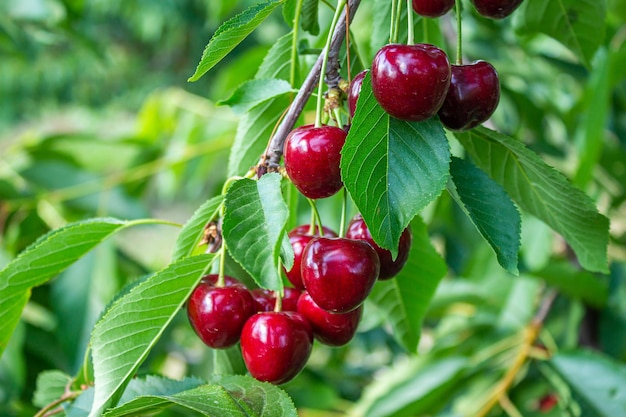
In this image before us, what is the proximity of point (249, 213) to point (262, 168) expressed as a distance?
2.6 inches

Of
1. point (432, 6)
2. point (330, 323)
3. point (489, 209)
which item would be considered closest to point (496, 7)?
point (432, 6)

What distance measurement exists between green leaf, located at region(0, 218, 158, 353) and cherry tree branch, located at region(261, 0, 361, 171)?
167 millimetres

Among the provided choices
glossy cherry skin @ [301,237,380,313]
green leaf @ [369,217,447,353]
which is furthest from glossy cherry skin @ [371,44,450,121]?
green leaf @ [369,217,447,353]

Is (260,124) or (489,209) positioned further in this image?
(260,124)

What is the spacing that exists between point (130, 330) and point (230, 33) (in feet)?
0.77

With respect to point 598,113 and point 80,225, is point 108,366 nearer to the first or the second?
point 80,225

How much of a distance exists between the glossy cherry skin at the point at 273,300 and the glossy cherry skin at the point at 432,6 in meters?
0.26

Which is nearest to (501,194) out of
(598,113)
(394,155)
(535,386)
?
(394,155)

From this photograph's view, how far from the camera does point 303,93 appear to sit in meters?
0.55

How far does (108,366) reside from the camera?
521mm

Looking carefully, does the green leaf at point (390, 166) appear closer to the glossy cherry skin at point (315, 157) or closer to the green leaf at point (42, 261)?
the glossy cherry skin at point (315, 157)

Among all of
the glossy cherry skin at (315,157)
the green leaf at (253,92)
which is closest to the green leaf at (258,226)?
the glossy cherry skin at (315,157)

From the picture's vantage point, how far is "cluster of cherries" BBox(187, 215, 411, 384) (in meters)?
0.51

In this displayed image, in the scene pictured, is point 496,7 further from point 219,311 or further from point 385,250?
point 219,311
